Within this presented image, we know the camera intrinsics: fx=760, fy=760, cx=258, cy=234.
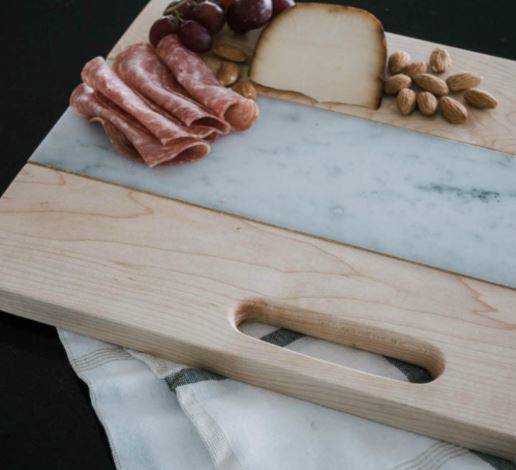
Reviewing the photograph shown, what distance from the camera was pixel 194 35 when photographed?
4.93ft

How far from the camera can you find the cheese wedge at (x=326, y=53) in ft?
4.75

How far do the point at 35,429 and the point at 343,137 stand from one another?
74 centimetres

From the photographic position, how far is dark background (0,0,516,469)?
109 cm

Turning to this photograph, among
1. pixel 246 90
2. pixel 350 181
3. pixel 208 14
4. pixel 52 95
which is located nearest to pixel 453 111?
pixel 350 181

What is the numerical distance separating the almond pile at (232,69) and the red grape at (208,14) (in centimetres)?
Result: 4

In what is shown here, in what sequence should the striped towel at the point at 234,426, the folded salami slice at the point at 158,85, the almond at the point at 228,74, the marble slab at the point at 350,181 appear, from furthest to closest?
the almond at the point at 228,74 < the folded salami slice at the point at 158,85 < the marble slab at the point at 350,181 < the striped towel at the point at 234,426

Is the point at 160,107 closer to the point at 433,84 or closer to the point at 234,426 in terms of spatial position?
the point at 433,84

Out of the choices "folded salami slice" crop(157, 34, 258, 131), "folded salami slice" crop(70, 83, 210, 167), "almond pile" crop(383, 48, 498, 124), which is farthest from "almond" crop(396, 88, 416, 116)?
"folded salami slice" crop(70, 83, 210, 167)

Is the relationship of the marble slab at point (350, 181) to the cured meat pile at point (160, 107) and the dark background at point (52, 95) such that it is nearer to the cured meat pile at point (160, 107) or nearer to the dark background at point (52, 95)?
the cured meat pile at point (160, 107)

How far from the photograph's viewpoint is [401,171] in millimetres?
1354

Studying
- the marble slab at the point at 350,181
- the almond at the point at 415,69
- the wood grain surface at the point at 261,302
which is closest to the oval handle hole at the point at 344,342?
the wood grain surface at the point at 261,302

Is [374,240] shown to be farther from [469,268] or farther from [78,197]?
[78,197]

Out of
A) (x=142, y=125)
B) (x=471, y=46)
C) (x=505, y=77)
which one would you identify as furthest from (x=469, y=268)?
(x=471, y=46)

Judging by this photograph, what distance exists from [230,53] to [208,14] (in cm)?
9
